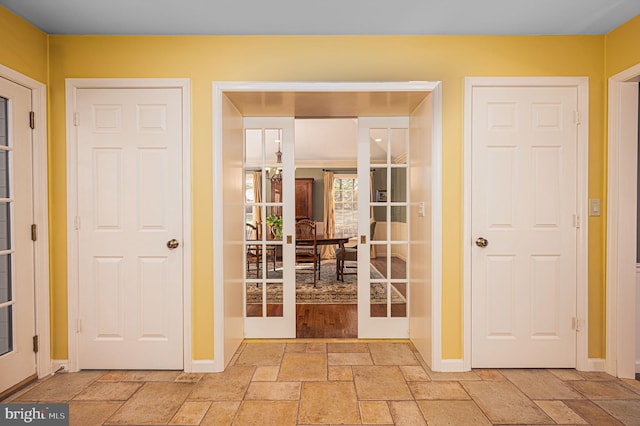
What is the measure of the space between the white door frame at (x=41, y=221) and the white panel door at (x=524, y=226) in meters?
3.07

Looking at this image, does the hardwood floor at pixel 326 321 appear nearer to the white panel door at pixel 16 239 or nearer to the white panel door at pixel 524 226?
the white panel door at pixel 524 226

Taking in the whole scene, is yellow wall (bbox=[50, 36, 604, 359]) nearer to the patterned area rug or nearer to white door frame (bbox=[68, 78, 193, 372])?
white door frame (bbox=[68, 78, 193, 372])

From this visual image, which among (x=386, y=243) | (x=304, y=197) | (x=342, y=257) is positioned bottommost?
(x=342, y=257)

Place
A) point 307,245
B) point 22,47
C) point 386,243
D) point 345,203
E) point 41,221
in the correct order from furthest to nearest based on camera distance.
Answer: point 345,203 < point 307,245 < point 386,243 < point 41,221 < point 22,47

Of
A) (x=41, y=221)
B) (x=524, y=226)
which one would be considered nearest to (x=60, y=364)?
(x=41, y=221)

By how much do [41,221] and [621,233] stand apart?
13.4ft

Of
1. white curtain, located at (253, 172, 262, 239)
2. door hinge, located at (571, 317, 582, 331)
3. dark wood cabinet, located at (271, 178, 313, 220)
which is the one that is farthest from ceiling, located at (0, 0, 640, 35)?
dark wood cabinet, located at (271, 178, 313, 220)

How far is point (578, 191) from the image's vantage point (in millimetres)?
2643

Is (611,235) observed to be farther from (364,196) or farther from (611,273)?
(364,196)

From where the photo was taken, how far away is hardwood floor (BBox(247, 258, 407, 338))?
10.6ft

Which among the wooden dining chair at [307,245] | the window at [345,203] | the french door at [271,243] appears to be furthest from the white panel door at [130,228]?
the window at [345,203]

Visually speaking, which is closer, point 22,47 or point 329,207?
point 22,47

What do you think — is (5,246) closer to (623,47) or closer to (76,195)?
(76,195)

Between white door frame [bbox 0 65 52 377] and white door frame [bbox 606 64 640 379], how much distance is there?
13.2ft
